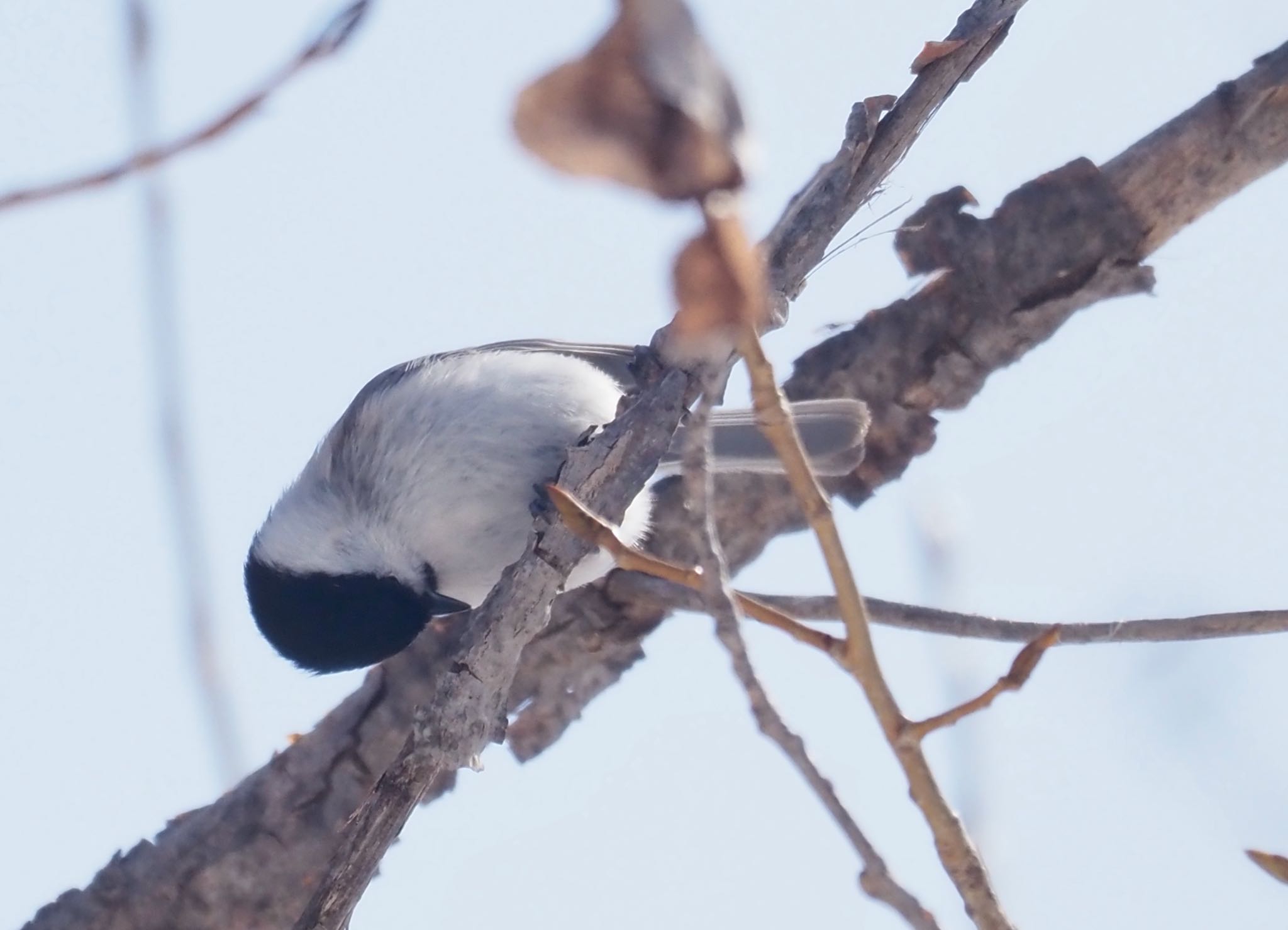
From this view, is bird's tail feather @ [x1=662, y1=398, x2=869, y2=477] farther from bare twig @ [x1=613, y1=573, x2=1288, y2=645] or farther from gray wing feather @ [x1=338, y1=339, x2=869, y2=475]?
bare twig @ [x1=613, y1=573, x2=1288, y2=645]

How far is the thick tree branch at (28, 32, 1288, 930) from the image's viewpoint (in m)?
2.55

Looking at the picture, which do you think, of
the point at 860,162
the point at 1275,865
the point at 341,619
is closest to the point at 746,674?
the point at 1275,865

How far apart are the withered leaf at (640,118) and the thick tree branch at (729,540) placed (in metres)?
2.18

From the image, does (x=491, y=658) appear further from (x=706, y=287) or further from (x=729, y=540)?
(x=706, y=287)

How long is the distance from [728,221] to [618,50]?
8 centimetres

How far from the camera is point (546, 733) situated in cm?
289

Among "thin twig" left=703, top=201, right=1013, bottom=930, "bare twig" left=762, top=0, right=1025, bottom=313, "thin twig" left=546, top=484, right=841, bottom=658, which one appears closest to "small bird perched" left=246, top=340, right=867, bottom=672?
"bare twig" left=762, top=0, right=1025, bottom=313

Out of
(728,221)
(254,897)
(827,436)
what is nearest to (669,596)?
(827,436)

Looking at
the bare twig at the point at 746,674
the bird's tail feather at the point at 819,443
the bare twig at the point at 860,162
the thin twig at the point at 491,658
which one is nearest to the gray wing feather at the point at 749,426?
the bird's tail feather at the point at 819,443

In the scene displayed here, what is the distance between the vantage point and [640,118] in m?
0.52

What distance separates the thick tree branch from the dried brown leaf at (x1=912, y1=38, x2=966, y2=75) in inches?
39.9

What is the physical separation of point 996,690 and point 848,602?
0.20m

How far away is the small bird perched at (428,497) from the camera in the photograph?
8.54 ft

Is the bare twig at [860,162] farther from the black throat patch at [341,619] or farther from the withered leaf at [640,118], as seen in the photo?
the black throat patch at [341,619]
